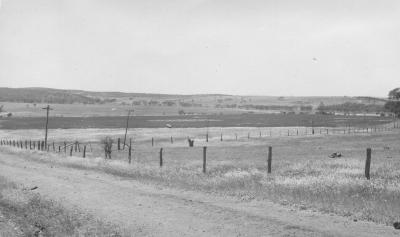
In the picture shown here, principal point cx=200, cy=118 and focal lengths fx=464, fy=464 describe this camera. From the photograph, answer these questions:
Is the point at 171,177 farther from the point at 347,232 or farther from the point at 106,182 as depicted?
the point at 347,232

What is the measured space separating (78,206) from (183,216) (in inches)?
189

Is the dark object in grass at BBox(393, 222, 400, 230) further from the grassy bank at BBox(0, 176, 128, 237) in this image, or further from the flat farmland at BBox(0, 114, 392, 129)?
the flat farmland at BBox(0, 114, 392, 129)

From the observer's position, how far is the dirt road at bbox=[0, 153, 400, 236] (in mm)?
12656

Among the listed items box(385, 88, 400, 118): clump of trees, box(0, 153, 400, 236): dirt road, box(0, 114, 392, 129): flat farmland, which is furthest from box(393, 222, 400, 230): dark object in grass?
box(0, 114, 392, 129): flat farmland

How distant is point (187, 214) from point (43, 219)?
17.1ft

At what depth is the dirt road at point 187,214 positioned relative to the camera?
12.7m

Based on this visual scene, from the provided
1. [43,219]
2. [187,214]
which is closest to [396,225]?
[187,214]

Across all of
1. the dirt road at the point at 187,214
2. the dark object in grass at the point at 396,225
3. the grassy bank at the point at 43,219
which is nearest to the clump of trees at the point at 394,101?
the dirt road at the point at 187,214

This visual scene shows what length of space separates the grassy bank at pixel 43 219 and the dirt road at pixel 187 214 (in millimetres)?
520

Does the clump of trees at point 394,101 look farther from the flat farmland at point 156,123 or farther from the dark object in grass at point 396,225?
the dark object in grass at point 396,225

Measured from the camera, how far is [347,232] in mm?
12133

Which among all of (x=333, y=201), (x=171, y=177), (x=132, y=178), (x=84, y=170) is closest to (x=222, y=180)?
(x=171, y=177)

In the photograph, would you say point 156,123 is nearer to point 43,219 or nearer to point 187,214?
point 43,219

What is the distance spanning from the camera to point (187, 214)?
14984 millimetres
